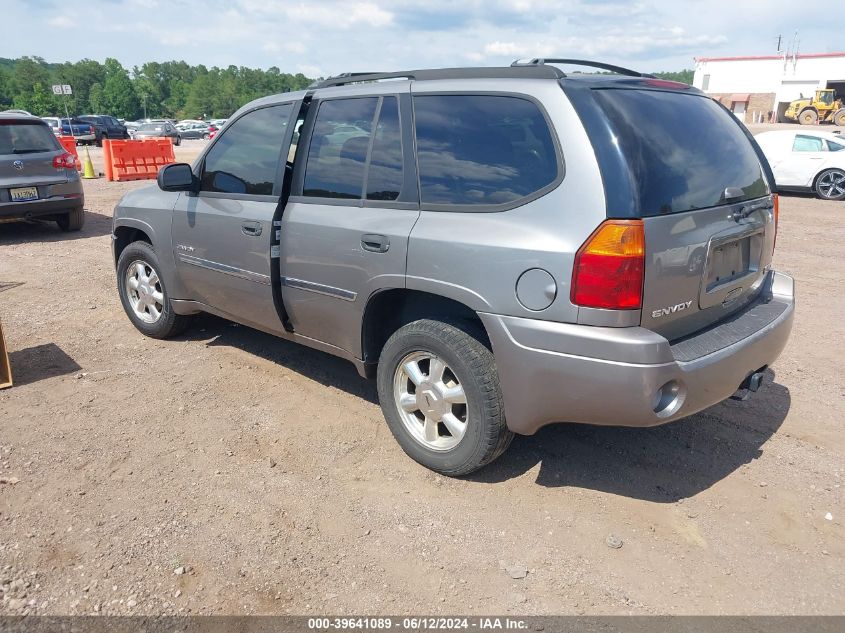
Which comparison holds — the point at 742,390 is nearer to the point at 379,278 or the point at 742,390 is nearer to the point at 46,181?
the point at 379,278

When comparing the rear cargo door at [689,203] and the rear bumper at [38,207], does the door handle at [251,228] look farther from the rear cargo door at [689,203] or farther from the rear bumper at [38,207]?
the rear bumper at [38,207]

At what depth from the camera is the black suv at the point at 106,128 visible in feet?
133

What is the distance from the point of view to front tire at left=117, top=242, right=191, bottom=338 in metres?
5.10

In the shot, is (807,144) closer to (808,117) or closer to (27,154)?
(27,154)

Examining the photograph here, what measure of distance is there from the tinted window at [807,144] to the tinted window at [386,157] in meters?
14.0

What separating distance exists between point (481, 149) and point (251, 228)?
67.1 inches

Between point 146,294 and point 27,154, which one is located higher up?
point 27,154

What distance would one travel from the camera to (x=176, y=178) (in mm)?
4387

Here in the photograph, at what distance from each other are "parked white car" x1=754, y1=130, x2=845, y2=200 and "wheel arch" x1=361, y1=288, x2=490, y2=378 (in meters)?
13.7

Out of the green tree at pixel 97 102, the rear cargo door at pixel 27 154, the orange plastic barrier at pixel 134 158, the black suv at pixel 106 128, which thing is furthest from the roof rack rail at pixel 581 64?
the green tree at pixel 97 102

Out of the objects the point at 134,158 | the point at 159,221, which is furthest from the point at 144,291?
the point at 134,158

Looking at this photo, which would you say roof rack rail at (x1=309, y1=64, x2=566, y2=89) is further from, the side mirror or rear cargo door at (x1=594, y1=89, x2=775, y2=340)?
the side mirror

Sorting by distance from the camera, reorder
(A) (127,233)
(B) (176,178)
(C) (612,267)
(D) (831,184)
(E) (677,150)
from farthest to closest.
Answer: (D) (831,184), (A) (127,233), (B) (176,178), (E) (677,150), (C) (612,267)

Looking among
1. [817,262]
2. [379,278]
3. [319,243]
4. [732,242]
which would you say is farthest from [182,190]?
[817,262]
